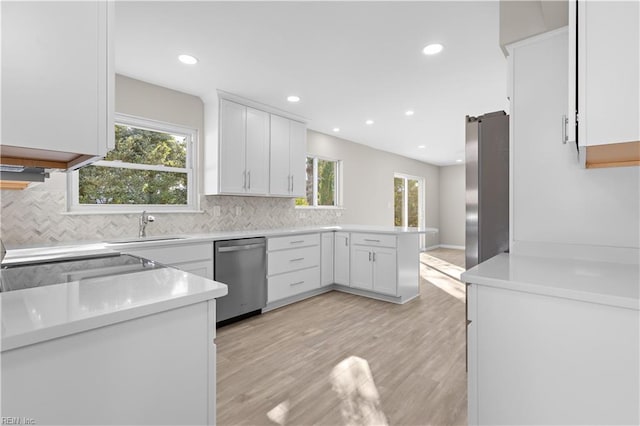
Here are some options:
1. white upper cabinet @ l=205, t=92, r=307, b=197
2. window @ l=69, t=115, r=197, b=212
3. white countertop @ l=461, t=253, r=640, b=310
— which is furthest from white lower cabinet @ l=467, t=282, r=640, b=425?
window @ l=69, t=115, r=197, b=212

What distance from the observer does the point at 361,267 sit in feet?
13.0

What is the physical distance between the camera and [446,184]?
909 centimetres

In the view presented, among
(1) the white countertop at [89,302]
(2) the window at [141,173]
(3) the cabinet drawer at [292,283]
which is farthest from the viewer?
(3) the cabinet drawer at [292,283]

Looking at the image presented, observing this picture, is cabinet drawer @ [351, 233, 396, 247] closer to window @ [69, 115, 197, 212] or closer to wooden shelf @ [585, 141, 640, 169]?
window @ [69, 115, 197, 212]

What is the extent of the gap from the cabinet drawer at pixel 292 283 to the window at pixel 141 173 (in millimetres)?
1306

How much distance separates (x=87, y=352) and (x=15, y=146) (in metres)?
0.54

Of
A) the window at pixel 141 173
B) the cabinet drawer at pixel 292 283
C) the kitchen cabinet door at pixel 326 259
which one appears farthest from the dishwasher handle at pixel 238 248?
the kitchen cabinet door at pixel 326 259

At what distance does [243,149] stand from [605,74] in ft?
10.5

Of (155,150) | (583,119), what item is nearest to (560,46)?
(583,119)

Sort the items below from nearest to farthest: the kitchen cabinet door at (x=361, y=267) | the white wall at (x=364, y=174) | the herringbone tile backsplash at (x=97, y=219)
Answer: the herringbone tile backsplash at (x=97, y=219) → the kitchen cabinet door at (x=361, y=267) → the white wall at (x=364, y=174)

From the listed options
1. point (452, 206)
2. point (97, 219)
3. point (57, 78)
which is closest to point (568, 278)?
point (57, 78)

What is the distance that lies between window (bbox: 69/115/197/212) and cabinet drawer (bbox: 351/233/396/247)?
6.68 ft

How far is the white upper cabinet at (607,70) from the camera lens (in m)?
1.02

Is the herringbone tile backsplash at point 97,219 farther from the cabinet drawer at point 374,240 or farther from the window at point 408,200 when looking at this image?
the window at point 408,200
